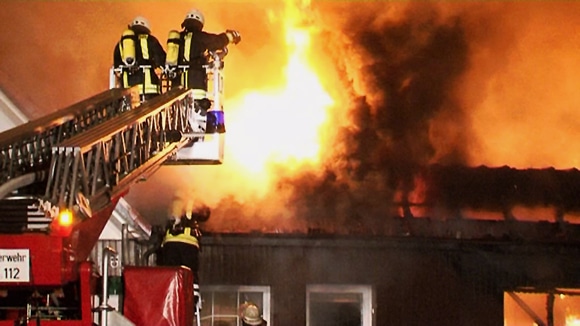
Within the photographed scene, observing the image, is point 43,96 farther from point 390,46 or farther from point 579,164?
point 579,164

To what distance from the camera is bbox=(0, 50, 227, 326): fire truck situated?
555 centimetres

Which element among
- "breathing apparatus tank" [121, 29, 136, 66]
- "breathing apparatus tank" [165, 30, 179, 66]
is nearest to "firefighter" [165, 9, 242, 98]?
"breathing apparatus tank" [165, 30, 179, 66]

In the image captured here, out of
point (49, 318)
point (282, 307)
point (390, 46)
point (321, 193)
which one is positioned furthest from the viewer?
point (390, 46)

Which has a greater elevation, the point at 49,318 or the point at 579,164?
the point at 579,164

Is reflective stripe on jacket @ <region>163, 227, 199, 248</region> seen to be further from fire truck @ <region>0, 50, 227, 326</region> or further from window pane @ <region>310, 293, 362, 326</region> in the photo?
window pane @ <region>310, 293, 362, 326</region>

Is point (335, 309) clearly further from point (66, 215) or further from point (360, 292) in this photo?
point (66, 215)

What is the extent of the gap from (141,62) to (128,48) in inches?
8.4

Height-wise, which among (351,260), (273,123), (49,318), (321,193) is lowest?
(49,318)

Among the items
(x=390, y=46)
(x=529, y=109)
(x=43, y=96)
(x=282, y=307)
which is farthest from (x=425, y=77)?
(x=43, y=96)

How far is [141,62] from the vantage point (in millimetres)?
9719

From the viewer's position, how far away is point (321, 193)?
13.8 meters

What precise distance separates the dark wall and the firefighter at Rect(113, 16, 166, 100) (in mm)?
3264

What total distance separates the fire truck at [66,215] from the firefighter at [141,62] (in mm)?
1880

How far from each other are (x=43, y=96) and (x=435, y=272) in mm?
6976
